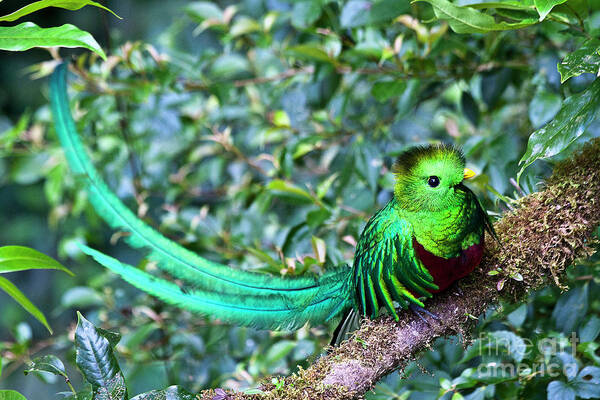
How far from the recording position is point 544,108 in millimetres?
1615

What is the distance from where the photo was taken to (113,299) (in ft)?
7.81

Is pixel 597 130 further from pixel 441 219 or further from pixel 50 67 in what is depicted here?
pixel 50 67

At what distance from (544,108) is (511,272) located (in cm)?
61

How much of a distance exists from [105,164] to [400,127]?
46.8 inches

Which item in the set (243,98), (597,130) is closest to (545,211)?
(597,130)

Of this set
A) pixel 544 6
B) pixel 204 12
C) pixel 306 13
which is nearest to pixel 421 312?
pixel 544 6

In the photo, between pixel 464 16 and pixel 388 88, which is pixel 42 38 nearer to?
pixel 464 16

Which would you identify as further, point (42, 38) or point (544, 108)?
point (544, 108)

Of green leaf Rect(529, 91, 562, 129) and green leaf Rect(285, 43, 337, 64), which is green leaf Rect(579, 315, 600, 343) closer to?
green leaf Rect(529, 91, 562, 129)

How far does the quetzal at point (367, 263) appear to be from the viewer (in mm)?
1187

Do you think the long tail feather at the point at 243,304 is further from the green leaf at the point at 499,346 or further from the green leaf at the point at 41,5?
the green leaf at the point at 41,5

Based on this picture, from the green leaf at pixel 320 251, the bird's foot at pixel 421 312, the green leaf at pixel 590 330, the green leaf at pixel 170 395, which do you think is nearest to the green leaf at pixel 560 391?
the green leaf at pixel 590 330

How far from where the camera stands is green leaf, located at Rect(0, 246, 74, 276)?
1.12 meters

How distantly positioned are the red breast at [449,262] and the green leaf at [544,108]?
1.90 ft
